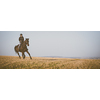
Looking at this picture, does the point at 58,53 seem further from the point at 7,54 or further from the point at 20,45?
the point at 7,54

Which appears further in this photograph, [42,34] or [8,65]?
[42,34]

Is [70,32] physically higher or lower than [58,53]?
higher

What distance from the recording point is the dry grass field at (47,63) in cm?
406

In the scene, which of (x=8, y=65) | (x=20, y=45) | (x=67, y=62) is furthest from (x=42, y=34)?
(x=8, y=65)

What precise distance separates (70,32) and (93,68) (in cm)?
191

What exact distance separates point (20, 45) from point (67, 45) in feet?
7.46

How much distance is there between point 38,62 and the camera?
13.9 ft

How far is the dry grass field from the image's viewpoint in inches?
160

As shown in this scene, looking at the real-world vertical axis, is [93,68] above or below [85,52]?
below

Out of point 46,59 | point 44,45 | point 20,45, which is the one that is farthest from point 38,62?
point 20,45

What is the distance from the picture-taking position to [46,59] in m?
4.39

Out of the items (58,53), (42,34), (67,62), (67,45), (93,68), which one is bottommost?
(93,68)

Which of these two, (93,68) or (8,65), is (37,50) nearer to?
(8,65)

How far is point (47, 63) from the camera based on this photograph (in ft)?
13.7
